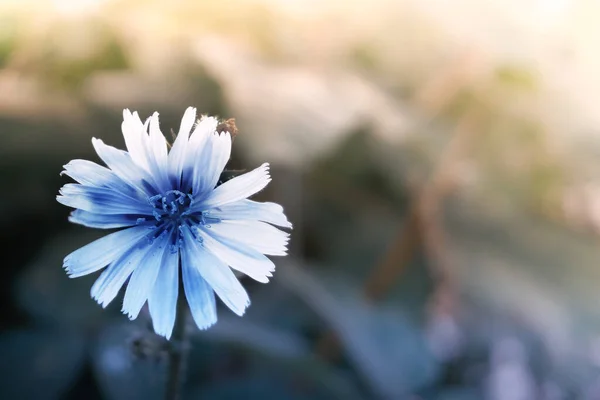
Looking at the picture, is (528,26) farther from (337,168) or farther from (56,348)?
(56,348)

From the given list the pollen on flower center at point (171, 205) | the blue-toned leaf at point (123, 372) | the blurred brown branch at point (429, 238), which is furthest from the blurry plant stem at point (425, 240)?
the pollen on flower center at point (171, 205)

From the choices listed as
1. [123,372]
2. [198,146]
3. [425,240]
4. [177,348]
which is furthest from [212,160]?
[425,240]

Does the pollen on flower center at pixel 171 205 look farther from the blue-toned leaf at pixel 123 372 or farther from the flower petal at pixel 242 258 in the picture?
the blue-toned leaf at pixel 123 372

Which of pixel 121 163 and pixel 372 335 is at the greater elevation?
pixel 372 335

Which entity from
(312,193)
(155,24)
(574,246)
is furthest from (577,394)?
(155,24)

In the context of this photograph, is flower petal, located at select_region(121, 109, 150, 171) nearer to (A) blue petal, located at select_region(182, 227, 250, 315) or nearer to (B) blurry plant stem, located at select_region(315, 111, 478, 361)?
(A) blue petal, located at select_region(182, 227, 250, 315)

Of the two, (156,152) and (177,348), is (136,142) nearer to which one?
(156,152)
